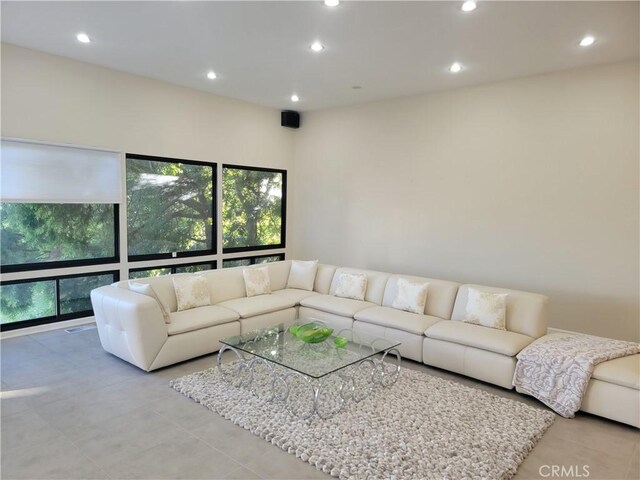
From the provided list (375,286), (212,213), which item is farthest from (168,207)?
(375,286)

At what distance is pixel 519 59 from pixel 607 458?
3.83 m

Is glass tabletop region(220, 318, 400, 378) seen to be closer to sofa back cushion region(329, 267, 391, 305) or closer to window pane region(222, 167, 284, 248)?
sofa back cushion region(329, 267, 391, 305)

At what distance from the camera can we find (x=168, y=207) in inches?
235

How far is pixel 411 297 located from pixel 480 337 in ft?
3.29

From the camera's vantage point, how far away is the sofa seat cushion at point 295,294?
5.22 m

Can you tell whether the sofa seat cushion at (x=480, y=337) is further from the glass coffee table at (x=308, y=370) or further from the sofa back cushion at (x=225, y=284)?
the sofa back cushion at (x=225, y=284)

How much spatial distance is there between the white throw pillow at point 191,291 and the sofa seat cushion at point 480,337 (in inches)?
97.4

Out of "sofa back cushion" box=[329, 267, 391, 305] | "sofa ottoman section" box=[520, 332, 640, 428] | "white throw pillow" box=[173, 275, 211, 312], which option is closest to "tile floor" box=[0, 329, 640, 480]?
"sofa ottoman section" box=[520, 332, 640, 428]

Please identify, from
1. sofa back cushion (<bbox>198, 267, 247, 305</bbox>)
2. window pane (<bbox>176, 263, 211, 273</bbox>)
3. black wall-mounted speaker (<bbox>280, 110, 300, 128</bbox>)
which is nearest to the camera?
sofa back cushion (<bbox>198, 267, 247, 305</bbox>)

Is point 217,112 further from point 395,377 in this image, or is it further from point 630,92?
point 630,92

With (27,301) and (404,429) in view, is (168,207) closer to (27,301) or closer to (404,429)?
(27,301)

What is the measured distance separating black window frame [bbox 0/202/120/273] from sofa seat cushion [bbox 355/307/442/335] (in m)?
3.27

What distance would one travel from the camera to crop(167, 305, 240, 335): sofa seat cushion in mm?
3980

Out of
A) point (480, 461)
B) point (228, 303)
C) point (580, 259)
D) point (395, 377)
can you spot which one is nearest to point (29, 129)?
point (228, 303)
